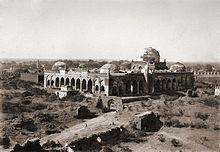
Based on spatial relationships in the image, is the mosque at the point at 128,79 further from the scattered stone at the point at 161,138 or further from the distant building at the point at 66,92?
the scattered stone at the point at 161,138

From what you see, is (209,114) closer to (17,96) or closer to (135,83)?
(135,83)

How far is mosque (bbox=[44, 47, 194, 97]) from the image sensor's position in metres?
19.5

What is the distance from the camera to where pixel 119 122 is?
44.7ft

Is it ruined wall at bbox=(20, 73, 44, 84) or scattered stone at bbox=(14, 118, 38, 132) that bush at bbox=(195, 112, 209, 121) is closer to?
scattered stone at bbox=(14, 118, 38, 132)

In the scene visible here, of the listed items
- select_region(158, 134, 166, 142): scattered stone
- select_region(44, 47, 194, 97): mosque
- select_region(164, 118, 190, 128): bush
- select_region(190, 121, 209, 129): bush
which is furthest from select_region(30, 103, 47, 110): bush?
select_region(190, 121, 209, 129): bush

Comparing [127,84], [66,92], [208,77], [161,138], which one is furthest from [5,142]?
[208,77]

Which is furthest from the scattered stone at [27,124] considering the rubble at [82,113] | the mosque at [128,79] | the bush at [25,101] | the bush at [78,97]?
the mosque at [128,79]

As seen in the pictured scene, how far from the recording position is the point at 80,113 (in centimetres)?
1491

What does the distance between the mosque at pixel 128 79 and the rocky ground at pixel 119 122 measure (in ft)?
4.88

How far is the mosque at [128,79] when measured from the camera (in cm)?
1948

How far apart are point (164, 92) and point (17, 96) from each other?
908cm

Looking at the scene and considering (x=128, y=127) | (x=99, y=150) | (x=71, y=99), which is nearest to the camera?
(x=99, y=150)

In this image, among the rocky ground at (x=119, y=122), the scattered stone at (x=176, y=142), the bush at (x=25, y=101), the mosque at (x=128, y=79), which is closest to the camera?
the scattered stone at (x=176, y=142)

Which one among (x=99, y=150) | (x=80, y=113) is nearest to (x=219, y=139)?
(x=99, y=150)
